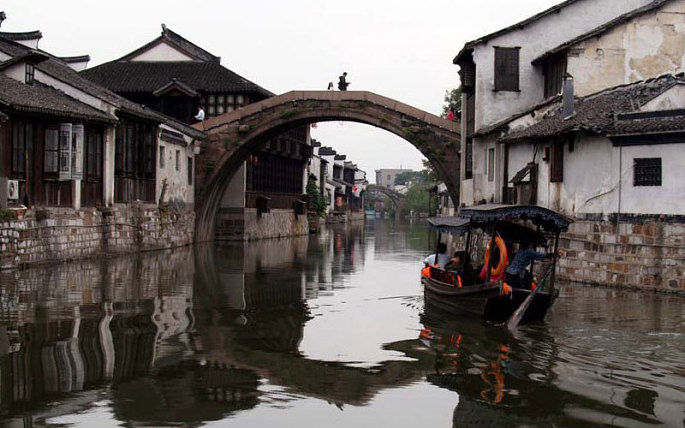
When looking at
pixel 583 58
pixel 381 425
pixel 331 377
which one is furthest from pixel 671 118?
pixel 381 425

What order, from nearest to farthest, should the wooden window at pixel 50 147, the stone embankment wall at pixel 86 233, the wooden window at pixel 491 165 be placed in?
the stone embankment wall at pixel 86 233 < the wooden window at pixel 50 147 < the wooden window at pixel 491 165

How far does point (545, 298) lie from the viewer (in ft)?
49.4

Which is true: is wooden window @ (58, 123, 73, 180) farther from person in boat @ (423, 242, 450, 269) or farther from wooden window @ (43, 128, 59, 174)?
person in boat @ (423, 242, 450, 269)

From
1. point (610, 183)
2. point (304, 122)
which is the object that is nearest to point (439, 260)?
point (610, 183)

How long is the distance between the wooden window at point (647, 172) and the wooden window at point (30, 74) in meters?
16.4

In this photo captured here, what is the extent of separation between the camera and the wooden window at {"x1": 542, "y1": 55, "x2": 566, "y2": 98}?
27578mm

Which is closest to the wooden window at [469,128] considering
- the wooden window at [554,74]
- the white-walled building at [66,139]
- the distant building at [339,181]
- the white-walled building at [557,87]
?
the white-walled building at [557,87]

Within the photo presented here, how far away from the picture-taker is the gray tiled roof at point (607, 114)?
20.7 metres

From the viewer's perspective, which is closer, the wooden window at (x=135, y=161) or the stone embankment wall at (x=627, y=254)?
the stone embankment wall at (x=627, y=254)

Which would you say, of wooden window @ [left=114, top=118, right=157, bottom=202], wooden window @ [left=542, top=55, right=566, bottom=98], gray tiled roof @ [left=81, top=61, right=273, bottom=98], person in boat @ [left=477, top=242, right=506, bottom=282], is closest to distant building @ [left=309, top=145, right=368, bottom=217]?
gray tiled roof @ [left=81, top=61, right=273, bottom=98]

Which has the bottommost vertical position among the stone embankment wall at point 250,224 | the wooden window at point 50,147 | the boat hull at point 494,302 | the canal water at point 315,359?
the canal water at point 315,359

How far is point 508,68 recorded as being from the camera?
3031 cm

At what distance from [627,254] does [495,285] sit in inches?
290

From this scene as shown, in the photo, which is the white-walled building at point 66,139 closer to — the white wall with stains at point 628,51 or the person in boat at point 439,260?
the person in boat at point 439,260
